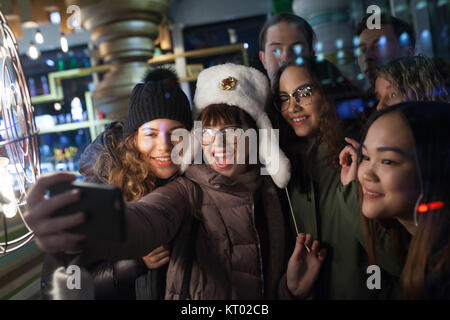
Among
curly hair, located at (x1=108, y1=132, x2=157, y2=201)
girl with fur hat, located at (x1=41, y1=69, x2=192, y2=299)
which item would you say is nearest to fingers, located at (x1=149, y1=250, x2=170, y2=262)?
girl with fur hat, located at (x1=41, y1=69, x2=192, y2=299)

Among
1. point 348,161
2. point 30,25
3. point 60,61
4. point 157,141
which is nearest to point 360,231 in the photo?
point 348,161

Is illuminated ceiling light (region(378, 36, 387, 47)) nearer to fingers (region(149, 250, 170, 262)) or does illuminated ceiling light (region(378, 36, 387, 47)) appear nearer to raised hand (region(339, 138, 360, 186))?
raised hand (region(339, 138, 360, 186))

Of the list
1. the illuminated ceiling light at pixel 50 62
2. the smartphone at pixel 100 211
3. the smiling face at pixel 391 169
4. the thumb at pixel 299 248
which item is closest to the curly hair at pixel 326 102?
the smiling face at pixel 391 169

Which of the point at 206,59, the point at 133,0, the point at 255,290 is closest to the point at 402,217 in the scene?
the point at 255,290

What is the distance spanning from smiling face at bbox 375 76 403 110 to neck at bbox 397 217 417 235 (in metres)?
0.27

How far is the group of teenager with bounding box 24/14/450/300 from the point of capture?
0.76 meters

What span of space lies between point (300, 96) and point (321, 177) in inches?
8.3

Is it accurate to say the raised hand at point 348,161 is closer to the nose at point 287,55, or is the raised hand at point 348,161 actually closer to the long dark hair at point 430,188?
the long dark hair at point 430,188

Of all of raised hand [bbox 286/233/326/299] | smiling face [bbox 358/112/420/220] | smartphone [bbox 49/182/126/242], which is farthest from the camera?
raised hand [bbox 286/233/326/299]

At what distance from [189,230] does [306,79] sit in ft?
1.52

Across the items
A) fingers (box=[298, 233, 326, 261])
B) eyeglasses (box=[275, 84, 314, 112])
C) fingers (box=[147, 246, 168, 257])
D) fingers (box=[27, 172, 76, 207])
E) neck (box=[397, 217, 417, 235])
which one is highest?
eyeglasses (box=[275, 84, 314, 112])

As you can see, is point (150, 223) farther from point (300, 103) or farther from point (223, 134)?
point (300, 103)

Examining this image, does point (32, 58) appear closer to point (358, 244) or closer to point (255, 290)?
point (255, 290)

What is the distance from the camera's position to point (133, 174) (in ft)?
2.61
